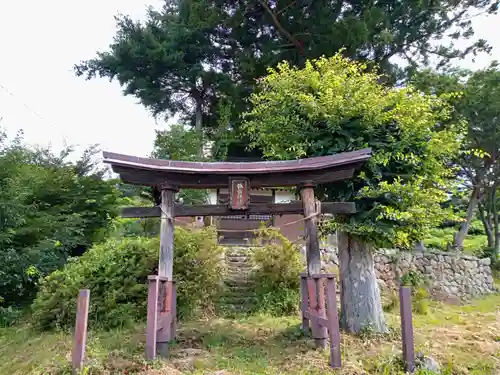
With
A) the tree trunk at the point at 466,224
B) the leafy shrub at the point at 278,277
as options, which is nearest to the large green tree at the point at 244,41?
the tree trunk at the point at 466,224

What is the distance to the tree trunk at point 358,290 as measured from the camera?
6797mm

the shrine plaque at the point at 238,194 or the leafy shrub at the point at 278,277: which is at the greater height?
the shrine plaque at the point at 238,194

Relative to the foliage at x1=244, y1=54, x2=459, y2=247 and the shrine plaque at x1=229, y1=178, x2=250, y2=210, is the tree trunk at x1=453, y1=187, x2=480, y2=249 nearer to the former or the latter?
the foliage at x1=244, y1=54, x2=459, y2=247

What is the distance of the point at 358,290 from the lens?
693 centimetres

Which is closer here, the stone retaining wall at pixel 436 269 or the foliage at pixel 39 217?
the foliage at pixel 39 217

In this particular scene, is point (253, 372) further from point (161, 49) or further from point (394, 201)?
point (161, 49)

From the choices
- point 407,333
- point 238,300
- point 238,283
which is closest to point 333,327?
point 407,333

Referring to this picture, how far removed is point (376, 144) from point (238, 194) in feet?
8.68

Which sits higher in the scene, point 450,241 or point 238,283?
point 450,241

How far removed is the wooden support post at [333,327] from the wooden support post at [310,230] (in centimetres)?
66

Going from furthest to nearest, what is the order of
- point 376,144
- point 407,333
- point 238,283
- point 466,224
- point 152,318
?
point 466,224
point 238,283
point 376,144
point 152,318
point 407,333

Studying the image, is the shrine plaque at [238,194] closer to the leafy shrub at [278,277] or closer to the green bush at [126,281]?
the green bush at [126,281]

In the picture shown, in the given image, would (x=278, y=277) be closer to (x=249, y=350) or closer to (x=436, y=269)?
(x=249, y=350)

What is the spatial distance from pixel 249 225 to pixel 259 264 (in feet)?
17.4
